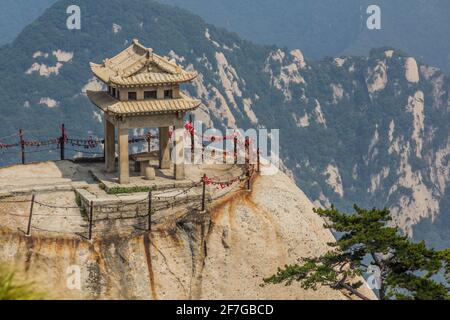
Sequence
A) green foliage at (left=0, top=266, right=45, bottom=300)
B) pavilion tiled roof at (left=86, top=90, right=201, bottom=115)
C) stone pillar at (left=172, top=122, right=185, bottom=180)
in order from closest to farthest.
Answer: green foliage at (left=0, top=266, right=45, bottom=300), pavilion tiled roof at (left=86, top=90, right=201, bottom=115), stone pillar at (left=172, top=122, right=185, bottom=180)

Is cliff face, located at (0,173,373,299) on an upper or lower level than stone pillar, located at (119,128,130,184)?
lower

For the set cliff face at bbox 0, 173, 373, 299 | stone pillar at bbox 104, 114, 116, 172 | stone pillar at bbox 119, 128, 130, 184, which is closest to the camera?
cliff face at bbox 0, 173, 373, 299

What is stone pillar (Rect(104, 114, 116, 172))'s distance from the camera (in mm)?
60906

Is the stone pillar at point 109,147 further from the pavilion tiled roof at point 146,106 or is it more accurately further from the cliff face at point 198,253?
the cliff face at point 198,253

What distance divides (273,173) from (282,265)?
735cm

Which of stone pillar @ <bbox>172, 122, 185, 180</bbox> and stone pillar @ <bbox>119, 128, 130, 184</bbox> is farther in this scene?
stone pillar @ <bbox>172, 122, 185, 180</bbox>

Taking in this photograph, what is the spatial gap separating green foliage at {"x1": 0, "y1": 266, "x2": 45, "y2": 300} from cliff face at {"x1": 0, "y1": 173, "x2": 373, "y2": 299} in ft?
69.7

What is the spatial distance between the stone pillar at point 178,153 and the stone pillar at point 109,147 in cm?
369

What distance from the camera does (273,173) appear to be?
62.0 m

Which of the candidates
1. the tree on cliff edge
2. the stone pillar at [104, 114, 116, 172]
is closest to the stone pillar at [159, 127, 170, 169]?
the stone pillar at [104, 114, 116, 172]

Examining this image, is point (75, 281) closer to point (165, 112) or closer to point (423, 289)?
Result: point (165, 112)

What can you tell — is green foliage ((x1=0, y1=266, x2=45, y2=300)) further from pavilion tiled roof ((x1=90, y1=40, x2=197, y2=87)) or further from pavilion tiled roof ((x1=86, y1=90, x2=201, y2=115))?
pavilion tiled roof ((x1=90, y1=40, x2=197, y2=87))
